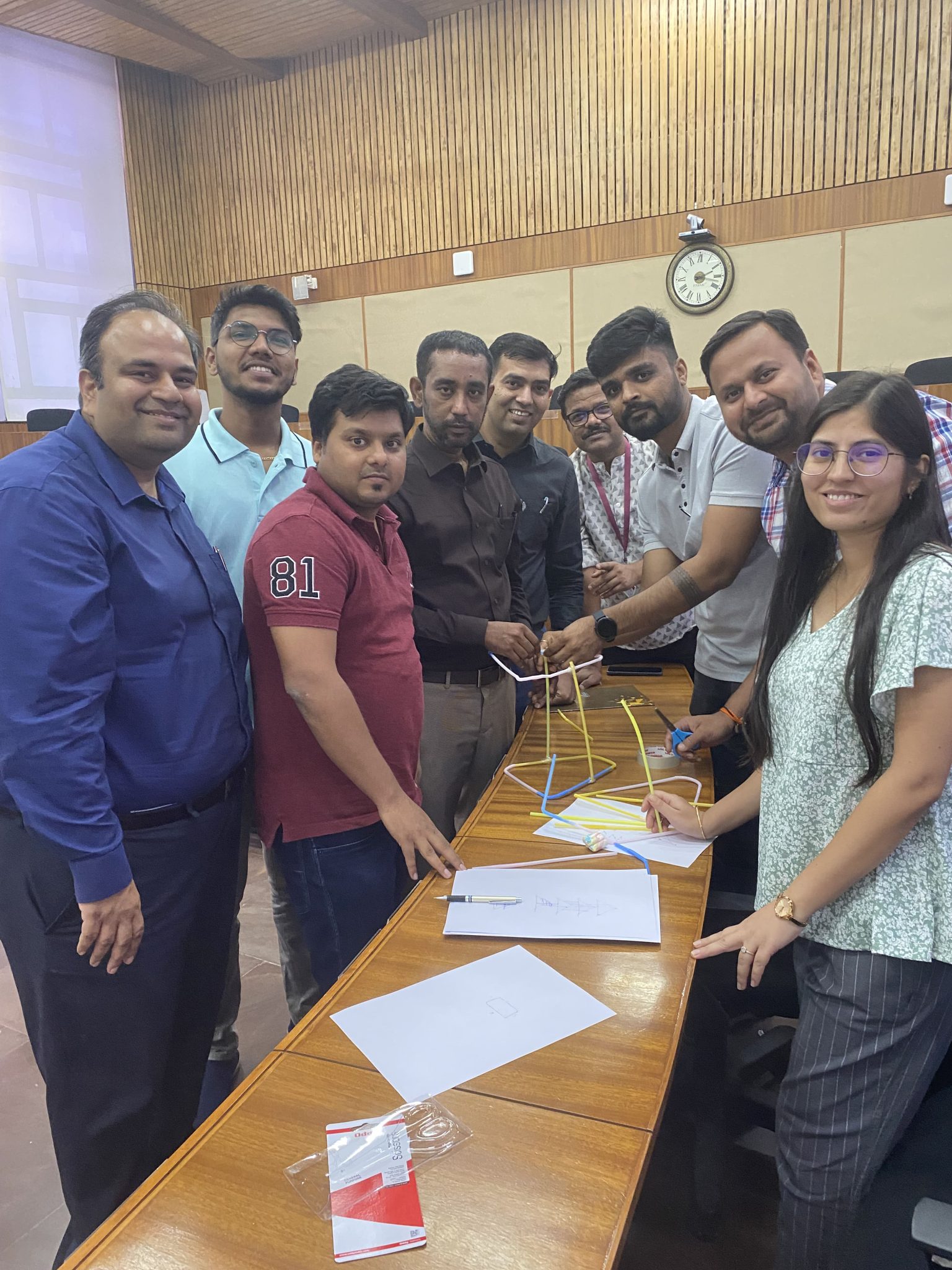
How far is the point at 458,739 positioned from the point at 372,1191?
1.47 meters

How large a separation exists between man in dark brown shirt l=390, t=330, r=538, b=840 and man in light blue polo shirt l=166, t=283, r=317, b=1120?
0.35m

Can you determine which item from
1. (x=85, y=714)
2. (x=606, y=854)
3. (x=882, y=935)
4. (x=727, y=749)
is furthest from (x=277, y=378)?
(x=882, y=935)

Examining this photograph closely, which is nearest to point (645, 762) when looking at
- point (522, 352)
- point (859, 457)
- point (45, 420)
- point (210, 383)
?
point (859, 457)

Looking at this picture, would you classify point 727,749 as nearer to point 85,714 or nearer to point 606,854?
point 606,854

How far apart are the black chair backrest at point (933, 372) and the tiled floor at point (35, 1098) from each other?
4744 millimetres

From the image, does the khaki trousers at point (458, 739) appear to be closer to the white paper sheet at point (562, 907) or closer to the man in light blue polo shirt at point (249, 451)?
the man in light blue polo shirt at point (249, 451)

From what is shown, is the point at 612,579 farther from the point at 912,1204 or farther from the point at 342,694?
the point at 912,1204

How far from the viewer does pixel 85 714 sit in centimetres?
131

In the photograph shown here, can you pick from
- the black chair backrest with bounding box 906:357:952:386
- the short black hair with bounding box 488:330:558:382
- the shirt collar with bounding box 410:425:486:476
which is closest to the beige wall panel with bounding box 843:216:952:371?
the black chair backrest with bounding box 906:357:952:386

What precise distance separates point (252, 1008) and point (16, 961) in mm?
1332

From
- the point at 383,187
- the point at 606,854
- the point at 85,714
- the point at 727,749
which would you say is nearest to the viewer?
the point at 85,714

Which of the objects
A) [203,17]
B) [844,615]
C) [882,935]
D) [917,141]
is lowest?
[882,935]

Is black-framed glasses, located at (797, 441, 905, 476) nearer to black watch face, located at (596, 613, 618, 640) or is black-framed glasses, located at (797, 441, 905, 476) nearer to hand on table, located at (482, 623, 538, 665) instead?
hand on table, located at (482, 623, 538, 665)

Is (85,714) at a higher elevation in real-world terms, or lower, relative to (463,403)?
lower
